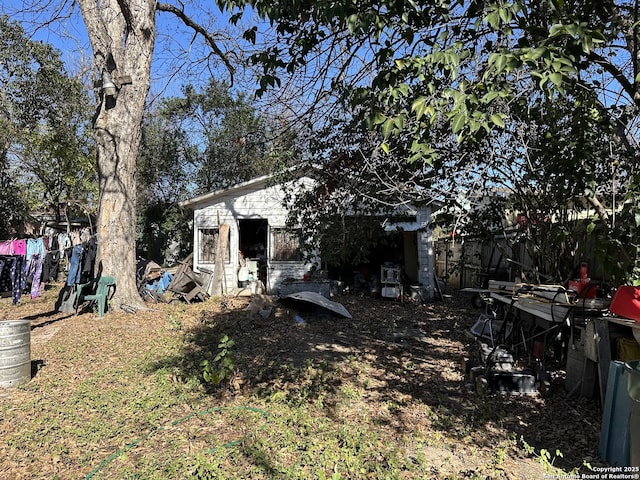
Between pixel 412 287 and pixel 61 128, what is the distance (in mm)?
13741

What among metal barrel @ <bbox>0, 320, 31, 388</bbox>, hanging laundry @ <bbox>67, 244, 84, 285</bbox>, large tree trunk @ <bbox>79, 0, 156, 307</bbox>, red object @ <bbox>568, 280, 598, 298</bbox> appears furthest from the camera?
large tree trunk @ <bbox>79, 0, 156, 307</bbox>

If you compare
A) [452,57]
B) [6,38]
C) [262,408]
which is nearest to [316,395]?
[262,408]

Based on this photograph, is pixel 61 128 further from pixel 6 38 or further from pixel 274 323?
pixel 274 323

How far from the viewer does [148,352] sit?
21.1 feet

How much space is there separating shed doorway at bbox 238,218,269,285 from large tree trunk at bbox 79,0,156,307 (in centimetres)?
508

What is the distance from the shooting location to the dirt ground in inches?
151

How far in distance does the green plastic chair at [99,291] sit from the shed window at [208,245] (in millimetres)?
4810

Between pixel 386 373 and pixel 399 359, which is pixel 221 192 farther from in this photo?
pixel 386 373

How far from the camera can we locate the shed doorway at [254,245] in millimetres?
14400

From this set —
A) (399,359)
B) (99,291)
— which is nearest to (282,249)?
(99,291)

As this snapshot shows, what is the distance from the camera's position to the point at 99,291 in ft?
28.6

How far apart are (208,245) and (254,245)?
7.46 feet

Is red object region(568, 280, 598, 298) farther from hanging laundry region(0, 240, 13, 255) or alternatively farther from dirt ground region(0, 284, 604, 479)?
hanging laundry region(0, 240, 13, 255)

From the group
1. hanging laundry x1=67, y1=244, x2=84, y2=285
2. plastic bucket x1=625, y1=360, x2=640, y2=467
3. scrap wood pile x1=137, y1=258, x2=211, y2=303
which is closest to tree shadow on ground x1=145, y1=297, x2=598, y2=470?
plastic bucket x1=625, y1=360, x2=640, y2=467
